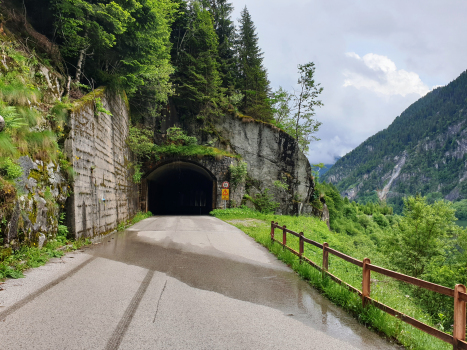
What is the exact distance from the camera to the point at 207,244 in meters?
11.3

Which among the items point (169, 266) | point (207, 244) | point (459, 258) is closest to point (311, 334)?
point (169, 266)

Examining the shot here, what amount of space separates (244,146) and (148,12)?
1793cm

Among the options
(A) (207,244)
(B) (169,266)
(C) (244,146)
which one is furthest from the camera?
(C) (244,146)

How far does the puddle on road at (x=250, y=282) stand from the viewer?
4609 mm

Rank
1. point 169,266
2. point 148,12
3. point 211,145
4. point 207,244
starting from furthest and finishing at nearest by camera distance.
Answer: point 211,145
point 148,12
point 207,244
point 169,266

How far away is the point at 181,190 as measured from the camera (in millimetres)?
45688

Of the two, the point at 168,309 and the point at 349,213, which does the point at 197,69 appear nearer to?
the point at 168,309

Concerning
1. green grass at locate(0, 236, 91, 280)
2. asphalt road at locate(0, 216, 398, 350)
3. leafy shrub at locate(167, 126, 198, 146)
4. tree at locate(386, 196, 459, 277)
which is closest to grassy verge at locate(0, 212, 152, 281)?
green grass at locate(0, 236, 91, 280)

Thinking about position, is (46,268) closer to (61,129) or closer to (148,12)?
(61,129)

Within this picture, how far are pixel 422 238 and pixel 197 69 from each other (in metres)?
24.7

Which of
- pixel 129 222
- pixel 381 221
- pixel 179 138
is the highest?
pixel 179 138

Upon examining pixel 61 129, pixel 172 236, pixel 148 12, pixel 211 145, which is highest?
pixel 148 12

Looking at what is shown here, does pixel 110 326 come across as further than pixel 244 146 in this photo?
No

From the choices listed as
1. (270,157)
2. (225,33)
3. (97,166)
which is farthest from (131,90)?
(225,33)
